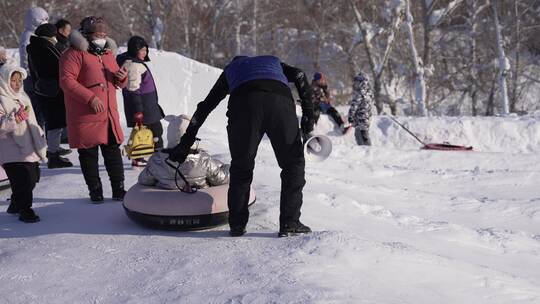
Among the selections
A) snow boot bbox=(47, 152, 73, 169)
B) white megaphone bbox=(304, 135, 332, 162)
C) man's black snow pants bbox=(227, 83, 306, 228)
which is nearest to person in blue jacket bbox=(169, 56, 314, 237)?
man's black snow pants bbox=(227, 83, 306, 228)

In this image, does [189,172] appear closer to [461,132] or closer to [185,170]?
[185,170]

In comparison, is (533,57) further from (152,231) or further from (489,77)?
(152,231)

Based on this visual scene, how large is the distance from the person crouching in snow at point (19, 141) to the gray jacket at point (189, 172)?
88cm

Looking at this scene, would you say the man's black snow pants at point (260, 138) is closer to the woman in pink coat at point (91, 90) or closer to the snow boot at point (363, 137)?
the woman in pink coat at point (91, 90)

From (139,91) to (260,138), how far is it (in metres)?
2.91

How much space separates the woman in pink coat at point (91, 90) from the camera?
4480 mm

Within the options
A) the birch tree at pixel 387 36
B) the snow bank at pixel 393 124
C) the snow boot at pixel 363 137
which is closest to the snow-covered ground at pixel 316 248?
the snow boot at pixel 363 137

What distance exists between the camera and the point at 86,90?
448 centimetres

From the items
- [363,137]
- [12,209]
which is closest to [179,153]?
[12,209]

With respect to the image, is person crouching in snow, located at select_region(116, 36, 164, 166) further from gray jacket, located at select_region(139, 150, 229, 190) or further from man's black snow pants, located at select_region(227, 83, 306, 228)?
man's black snow pants, located at select_region(227, 83, 306, 228)

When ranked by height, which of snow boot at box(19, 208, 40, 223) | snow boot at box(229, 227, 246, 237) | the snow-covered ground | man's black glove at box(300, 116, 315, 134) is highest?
man's black glove at box(300, 116, 315, 134)

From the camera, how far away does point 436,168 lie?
334 inches

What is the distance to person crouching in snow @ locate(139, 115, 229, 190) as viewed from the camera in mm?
4281

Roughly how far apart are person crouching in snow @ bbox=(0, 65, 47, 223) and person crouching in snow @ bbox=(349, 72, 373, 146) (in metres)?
6.83
